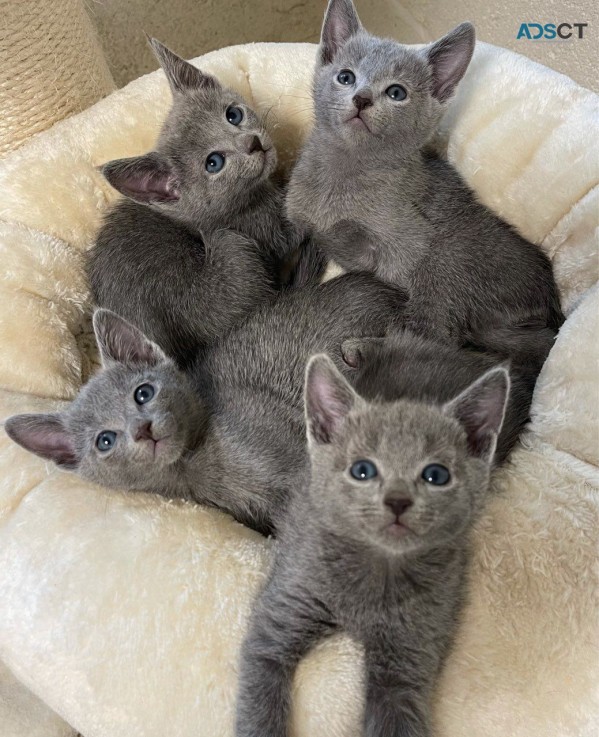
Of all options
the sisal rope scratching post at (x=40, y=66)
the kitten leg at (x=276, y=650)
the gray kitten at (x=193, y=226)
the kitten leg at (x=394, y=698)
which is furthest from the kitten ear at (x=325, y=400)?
the sisal rope scratching post at (x=40, y=66)

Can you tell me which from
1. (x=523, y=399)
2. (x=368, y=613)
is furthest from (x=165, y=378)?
(x=523, y=399)

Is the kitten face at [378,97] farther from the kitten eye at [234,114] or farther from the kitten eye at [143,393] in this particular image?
the kitten eye at [143,393]

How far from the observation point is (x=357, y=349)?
151 cm

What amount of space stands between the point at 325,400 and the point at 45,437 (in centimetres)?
58

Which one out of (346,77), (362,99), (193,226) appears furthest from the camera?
(193,226)

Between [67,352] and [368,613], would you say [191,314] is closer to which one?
[67,352]

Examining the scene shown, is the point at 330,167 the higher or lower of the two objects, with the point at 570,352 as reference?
higher

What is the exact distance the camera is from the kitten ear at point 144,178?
161cm

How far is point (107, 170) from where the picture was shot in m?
1.58

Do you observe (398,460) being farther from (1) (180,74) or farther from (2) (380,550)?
(1) (180,74)

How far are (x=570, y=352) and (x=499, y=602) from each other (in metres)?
0.49

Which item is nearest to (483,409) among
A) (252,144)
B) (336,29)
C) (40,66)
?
(252,144)

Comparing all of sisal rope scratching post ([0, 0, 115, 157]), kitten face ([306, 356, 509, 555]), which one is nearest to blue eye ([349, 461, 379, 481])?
kitten face ([306, 356, 509, 555])

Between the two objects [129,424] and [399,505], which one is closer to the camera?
[399,505]
